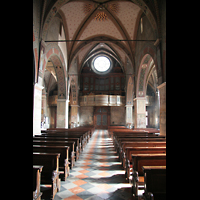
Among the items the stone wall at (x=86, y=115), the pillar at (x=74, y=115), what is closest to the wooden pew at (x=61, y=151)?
the pillar at (x=74, y=115)

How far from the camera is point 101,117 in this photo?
1063 inches

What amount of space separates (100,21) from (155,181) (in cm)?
1526

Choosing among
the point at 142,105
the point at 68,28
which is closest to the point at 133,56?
the point at 142,105

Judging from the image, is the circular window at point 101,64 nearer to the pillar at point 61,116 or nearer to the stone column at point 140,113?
the pillar at point 61,116

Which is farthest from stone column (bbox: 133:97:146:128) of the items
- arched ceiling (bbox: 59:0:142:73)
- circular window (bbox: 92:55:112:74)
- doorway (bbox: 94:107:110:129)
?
circular window (bbox: 92:55:112:74)

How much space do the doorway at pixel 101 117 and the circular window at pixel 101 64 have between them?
18.9 ft

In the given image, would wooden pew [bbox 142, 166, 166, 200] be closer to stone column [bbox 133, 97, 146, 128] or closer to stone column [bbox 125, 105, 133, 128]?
stone column [bbox 133, 97, 146, 128]

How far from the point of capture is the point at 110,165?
6445 millimetres

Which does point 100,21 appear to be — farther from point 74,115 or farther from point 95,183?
point 95,183

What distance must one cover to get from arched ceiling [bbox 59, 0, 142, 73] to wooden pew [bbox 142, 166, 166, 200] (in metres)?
10.9

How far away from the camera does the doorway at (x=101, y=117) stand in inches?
1056

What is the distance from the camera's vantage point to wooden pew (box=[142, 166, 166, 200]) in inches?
118
